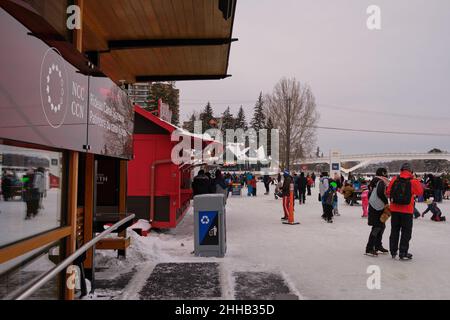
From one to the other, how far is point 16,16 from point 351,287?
5033 mm

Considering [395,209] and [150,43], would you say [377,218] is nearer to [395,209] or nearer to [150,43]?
[395,209]

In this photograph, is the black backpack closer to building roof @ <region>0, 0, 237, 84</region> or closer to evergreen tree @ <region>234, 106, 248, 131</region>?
building roof @ <region>0, 0, 237, 84</region>

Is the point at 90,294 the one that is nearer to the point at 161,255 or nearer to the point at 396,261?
the point at 161,255

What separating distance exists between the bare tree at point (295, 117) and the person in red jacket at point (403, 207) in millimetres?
44785

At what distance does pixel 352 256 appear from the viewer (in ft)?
24.3

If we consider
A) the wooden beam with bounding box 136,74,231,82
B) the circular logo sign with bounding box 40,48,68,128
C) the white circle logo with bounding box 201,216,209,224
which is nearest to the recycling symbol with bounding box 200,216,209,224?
the white circle logo with bounding box 201,216,209,224

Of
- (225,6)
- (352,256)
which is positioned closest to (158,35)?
(225,6)

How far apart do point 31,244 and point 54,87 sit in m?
1.15

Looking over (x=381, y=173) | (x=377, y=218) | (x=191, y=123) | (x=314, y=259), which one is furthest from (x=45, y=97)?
(x=191, y=123)

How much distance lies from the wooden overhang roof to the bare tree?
4466 centimetres

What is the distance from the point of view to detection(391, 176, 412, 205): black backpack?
7008mm

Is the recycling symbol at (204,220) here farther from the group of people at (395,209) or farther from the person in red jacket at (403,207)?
the person in red jacket at (403,207)

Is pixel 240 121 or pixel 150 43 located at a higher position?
pixel 240 121

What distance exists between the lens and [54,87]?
9.43 ft
